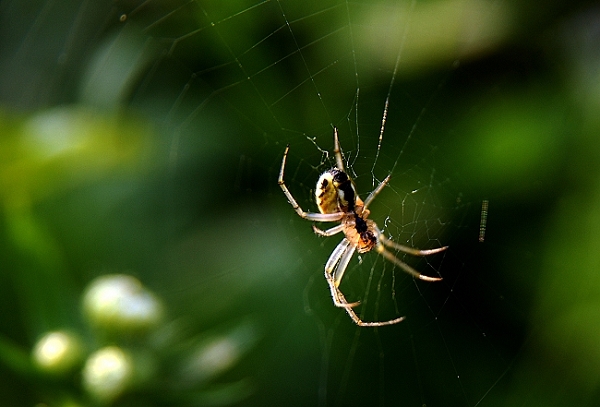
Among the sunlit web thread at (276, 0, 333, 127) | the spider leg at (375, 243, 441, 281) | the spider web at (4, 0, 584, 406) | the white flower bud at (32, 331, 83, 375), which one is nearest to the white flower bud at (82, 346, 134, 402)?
the white flower bud at (32, 331, 83, 375)

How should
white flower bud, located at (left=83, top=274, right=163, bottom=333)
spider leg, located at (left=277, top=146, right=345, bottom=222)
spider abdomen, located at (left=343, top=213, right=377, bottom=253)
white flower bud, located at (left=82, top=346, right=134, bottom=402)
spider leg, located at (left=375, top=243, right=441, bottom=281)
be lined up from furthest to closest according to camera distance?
spider abdomen, located at (left=343, top=213, right=377, bottom=253) → spider leg, located at (left=277, top=146, right=345, bottom=222) → spider leg, located at (left=375, top=243, right=441, bottom=281) → white flower bud, located at (left=83, top=274, right=163, bottom=333) → white flower bud, located at (left=82, top=346, right=134, bottom=402)

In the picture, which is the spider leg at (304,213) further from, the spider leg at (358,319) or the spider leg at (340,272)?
the spider leg at (358,319)

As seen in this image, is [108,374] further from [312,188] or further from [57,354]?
[312,188]

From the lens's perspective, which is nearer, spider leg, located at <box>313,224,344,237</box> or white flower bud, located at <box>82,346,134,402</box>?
white flower bud, located at <box>82,346,134,402</box>

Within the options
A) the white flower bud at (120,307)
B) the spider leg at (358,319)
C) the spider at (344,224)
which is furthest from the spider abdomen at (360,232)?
the white flower bud at (120,307)

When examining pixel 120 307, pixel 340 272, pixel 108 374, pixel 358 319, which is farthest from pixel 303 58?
pixel 108 374

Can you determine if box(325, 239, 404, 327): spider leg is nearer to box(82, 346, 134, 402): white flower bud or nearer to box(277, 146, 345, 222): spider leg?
box(277, 146, 345, 222): spider leg
